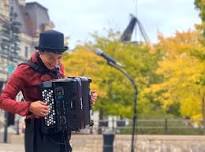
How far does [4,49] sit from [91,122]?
119 ft

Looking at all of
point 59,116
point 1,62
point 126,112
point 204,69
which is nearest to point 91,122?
point 59,116

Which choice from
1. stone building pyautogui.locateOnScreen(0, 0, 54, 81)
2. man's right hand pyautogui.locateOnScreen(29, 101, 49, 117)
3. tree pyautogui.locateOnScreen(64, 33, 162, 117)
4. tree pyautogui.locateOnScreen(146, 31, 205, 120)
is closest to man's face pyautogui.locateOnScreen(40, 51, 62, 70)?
man's right hand pyautogui.locateOnScreen(29, 101, 49, 117)

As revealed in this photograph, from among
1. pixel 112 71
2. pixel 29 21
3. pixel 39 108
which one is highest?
pixel 29 21

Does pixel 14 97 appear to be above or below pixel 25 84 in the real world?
below

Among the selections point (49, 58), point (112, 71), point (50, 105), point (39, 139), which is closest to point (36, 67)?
point (49, 58)

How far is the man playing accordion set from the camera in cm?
477

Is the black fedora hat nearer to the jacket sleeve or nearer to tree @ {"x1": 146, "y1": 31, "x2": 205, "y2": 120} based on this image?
the jacket sleeve

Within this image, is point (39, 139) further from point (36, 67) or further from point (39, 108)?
point (36, 67)

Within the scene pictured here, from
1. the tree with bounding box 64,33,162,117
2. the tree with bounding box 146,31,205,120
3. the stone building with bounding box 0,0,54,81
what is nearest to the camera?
the tree with bounding box 146,31,205,120

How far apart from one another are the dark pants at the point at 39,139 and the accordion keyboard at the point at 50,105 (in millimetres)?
167

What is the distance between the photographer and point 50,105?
4582 millimetres

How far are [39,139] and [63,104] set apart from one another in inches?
16.3

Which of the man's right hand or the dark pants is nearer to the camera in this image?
the man's right hand

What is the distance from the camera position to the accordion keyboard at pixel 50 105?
4582 millimetres
